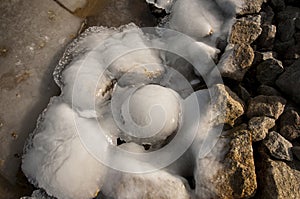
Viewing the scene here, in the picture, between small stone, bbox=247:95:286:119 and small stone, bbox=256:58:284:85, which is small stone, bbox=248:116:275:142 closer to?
small stone, bbox=247:95:286:119

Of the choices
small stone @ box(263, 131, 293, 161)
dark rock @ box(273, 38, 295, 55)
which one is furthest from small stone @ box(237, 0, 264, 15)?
small stone @ box(263, 131, 293, 161)

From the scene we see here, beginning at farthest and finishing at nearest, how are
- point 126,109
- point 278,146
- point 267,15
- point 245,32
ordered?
point 267,15
point 245,32
point 126,109
point 278,146

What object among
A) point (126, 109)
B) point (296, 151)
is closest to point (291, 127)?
point (296, 151)

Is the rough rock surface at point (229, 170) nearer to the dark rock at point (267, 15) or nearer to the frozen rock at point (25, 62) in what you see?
the dark rock at point (267, 15)

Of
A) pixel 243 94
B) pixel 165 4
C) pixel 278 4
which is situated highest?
pixel 278 4

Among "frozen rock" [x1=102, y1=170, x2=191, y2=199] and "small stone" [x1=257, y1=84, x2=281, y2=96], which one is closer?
"frozen rock" [x1=102, y1=170, x2=191, y2=199]

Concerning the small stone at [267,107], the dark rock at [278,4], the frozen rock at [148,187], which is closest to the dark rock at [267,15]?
the dark rock at [278,4]

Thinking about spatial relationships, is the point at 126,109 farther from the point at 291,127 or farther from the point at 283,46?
the point at 283,46
